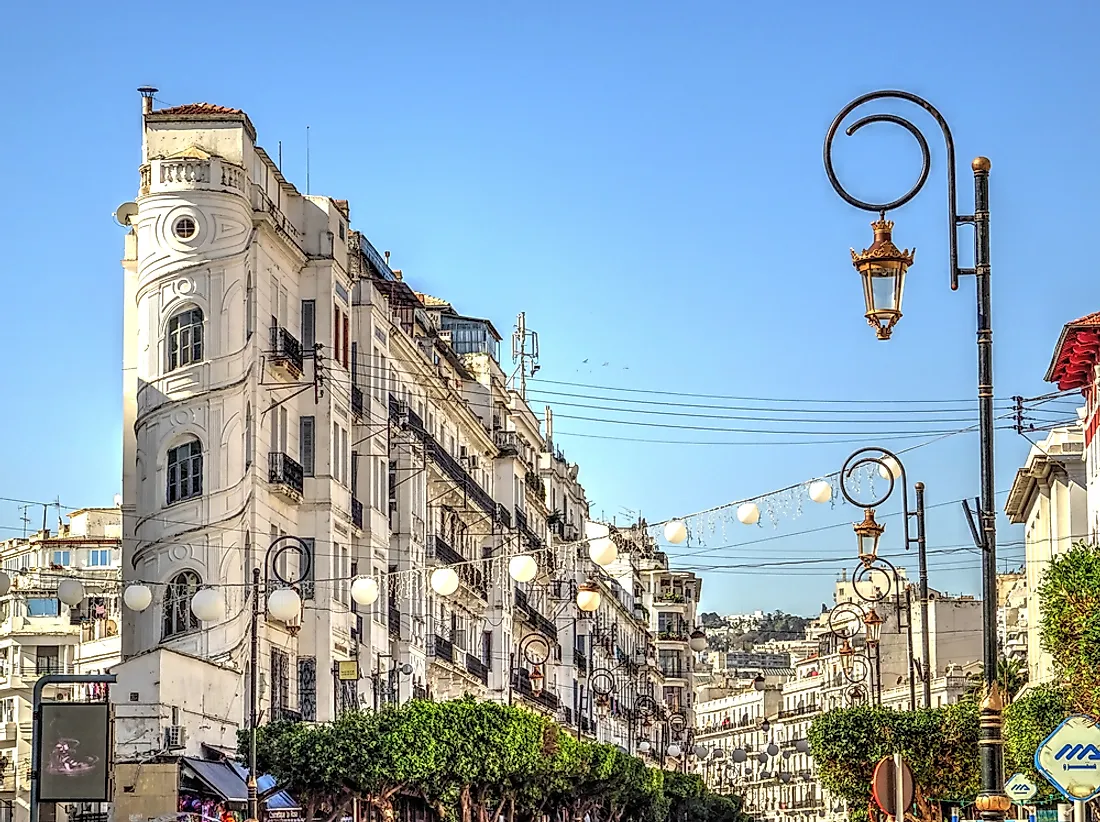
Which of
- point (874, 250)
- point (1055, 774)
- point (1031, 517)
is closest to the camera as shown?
point (1055, 774)

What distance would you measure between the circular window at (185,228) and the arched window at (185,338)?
5.25 feet

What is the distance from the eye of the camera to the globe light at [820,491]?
110 feet

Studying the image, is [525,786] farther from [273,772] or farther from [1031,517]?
[1031,517]

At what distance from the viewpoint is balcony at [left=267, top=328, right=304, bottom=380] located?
49250mm

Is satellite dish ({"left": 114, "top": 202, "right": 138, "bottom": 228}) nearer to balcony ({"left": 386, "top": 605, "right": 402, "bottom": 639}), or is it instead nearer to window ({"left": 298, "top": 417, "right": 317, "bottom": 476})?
window ({"left": 298, "top": 417, "right": 317, "bottom": 476})

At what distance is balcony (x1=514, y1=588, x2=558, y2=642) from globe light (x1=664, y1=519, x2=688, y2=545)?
45.7 m

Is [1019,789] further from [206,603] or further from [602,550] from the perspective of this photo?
[206,603]

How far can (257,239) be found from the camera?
48438mm

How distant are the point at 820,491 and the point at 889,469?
4.64ft

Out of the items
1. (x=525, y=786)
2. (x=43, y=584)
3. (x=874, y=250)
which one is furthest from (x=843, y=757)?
(x=874, y=250)

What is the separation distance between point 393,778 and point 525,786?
14.1 metres

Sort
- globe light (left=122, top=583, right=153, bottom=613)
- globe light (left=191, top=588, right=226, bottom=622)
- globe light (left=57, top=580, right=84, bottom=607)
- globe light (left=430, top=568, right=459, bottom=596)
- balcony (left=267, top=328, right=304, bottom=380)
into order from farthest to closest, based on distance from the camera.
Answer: balcony (left=267, top=328, right=304, bottom=380) → globe light (left=430, top=568, right=459, bottom=596) → globe light (left=57, top=580, right=84, bottom=607) → globe light (left=122, top=583, right=153, bottom=613) → globe light (left=191, top=588, right=226, bottom=622)

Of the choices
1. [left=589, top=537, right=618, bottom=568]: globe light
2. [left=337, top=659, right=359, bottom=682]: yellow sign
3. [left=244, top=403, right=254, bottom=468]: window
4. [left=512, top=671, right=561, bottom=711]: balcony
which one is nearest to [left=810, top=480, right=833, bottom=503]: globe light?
[left=589, top=537, right=618, bottom=568]: globe light

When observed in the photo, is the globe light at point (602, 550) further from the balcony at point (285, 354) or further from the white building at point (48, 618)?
the white building at point (48, 618)
